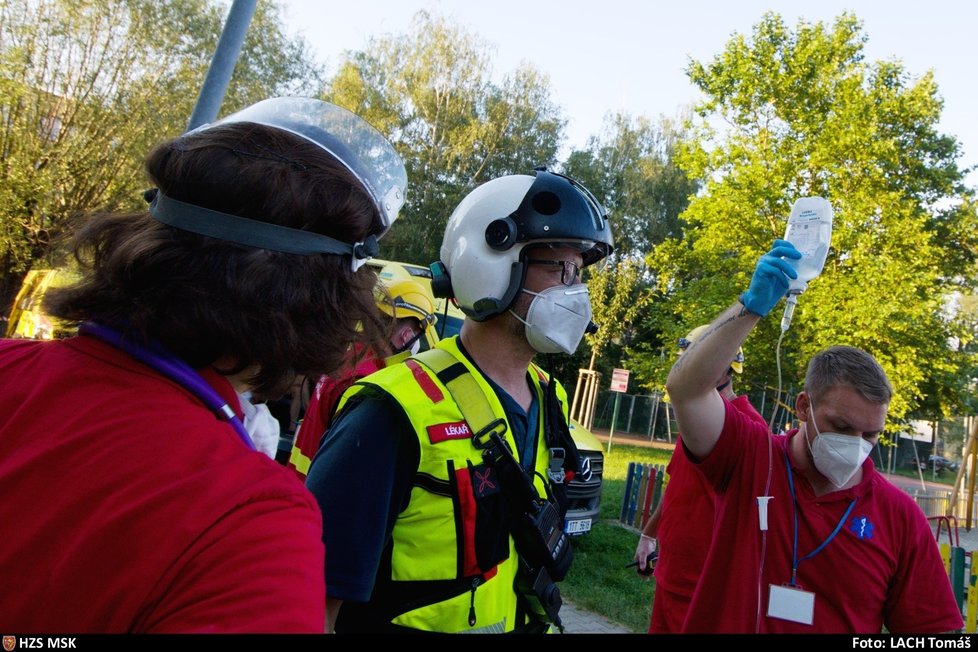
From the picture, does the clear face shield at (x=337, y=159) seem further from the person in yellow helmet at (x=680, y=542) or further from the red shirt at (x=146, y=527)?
the person in yellow helmet at (x=680, y=542)

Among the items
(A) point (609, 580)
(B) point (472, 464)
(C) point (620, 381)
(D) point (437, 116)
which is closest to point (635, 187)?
(D) point (437, 116)

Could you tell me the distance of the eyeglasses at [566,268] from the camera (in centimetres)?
277

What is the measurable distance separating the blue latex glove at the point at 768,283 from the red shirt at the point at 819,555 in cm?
61

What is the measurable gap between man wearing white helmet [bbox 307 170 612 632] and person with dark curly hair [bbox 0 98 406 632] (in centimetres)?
62

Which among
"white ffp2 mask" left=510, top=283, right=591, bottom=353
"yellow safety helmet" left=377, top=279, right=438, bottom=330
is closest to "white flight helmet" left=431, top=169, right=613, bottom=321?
"white ffp2 mask" left=510, top=283, right=591, bottom=353

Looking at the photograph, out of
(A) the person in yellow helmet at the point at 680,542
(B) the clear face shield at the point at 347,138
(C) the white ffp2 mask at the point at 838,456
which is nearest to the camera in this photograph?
(B) the clear face shield at the point at 347,138

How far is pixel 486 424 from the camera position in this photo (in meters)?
2.23

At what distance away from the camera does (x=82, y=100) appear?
20125 millimetres

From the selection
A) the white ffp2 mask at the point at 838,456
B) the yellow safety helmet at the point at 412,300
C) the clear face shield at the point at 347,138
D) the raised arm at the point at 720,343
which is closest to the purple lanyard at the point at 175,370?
the clear face shield at the point at 347,138

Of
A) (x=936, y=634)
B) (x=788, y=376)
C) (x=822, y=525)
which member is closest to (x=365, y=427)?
(x=822, y=525)

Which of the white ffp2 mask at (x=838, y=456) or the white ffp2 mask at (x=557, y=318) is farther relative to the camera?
the white ffp2 mask at (x=838, y=456)

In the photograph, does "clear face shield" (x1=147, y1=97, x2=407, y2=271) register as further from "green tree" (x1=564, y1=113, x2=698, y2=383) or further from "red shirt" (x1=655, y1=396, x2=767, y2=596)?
"green tree" (x1=564, y1=113, x2=698, y2=383)

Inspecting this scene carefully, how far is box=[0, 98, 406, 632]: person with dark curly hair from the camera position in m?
0.92

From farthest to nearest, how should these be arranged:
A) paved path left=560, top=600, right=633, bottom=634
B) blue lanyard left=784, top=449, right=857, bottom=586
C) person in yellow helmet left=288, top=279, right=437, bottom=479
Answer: paved path left=560, top=600, right=633, bottom=634, blue lanyard left=784, top=449, right=857, bottom=586, person in yellow helmet left=288, top=279, right=437, bottom=479
